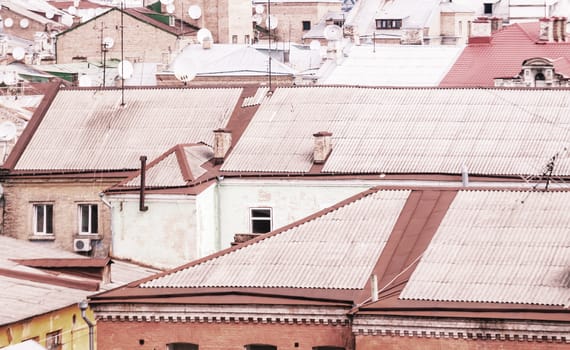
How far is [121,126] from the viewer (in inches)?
2371

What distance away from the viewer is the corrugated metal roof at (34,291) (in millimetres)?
44844

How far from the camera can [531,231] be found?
3972 centimetres

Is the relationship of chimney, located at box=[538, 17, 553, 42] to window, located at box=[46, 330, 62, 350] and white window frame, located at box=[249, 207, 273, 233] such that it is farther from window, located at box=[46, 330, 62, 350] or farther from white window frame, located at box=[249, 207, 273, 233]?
window, located at box=[46, 330, 62, 350]

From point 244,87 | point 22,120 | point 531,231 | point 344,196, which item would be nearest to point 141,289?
point 531,231

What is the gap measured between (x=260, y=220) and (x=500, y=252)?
1695cm

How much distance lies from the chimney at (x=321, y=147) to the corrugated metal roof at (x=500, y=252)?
13.7m

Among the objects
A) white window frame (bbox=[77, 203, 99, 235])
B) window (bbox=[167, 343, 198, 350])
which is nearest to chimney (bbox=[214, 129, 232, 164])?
white window frame (bbox=[77, 203, 99, 235])

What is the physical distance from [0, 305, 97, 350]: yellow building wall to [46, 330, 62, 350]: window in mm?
83

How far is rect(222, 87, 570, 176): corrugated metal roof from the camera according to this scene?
54.0 meters

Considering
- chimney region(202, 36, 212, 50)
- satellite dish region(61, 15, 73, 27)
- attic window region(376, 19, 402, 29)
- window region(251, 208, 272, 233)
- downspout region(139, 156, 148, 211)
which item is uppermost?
satellite dish region(61, 15, 73, 27)

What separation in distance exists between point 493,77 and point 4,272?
3962 cm

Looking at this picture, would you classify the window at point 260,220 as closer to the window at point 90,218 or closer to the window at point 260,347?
the window at point 90,218

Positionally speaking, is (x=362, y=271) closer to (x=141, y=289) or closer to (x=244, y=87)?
(x=141, y=289)

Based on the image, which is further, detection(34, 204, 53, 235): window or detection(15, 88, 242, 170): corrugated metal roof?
detection(34, 204, 53, 235): window
